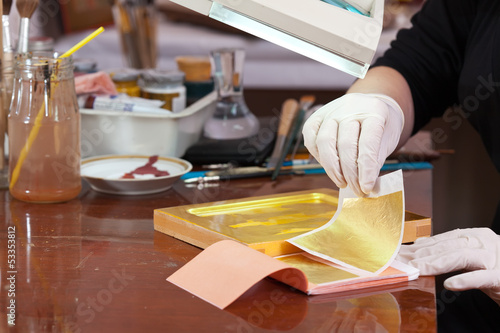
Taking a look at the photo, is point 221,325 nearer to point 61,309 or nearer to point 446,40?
point 61,309

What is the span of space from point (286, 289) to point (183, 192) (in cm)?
44

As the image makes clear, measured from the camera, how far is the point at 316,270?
742 millimetres

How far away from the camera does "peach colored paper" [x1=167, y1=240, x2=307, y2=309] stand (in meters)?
0.67

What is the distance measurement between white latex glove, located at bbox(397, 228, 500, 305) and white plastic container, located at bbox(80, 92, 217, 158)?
57 centimetres

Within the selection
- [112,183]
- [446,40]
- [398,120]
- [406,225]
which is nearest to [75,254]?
[112,183]

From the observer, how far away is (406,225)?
2.80 ft

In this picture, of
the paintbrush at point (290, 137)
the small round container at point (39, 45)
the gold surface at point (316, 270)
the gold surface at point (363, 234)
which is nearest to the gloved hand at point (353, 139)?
the gold surface at point (363, 234)

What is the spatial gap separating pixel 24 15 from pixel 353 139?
607mm

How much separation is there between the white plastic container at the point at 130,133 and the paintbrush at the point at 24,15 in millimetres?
164

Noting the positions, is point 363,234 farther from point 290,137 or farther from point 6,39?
point 6,39

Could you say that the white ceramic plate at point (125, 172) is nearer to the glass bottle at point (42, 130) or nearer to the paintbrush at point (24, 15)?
the glass bottle at point (42, 130)

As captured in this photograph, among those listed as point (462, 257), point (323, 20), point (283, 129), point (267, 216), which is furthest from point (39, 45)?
point (462, 257)

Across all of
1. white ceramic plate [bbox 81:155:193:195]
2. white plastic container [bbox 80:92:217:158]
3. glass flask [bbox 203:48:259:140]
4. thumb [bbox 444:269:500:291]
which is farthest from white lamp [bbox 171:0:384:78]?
glass flask [bbox 203:48:259:140]

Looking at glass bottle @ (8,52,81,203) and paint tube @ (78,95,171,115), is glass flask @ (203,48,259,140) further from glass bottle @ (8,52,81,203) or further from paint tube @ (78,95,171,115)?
glass bottle @ (8,52,81,203)
